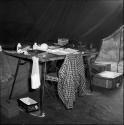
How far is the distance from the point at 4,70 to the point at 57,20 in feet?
4.09

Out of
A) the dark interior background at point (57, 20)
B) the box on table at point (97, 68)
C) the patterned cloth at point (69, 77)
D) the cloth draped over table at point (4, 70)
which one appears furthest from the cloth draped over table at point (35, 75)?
the box on table at point (97, 68)

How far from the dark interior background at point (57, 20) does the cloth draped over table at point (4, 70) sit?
1.04 feet

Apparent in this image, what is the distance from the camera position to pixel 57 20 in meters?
3.56

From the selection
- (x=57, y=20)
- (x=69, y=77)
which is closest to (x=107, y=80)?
(x=69, y=77)

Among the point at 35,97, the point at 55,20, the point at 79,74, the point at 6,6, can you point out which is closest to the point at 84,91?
the point at 79,74

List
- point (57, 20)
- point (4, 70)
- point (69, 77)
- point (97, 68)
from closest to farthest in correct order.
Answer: point (69, 77), point (4, 70), point (57, 20), point (97, 68)

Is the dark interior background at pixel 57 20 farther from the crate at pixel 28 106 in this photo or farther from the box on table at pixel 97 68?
the crate at pixel 28 106

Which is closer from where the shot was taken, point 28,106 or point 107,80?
point 28,106

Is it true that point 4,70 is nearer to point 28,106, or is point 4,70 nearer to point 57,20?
point 28,106

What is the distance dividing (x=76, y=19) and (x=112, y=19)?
0.80 m

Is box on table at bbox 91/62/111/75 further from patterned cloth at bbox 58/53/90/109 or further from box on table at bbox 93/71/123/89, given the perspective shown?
patterned cloth at bbox 58/53/90/109

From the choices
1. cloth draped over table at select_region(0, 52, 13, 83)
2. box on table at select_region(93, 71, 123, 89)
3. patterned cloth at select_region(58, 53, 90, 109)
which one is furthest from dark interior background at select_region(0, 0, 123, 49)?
patterned cloth at select_region(58, 53, 90, 109)

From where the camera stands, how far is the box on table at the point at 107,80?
3771 mm

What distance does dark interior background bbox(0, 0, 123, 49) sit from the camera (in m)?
3.11
